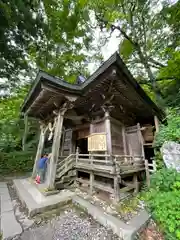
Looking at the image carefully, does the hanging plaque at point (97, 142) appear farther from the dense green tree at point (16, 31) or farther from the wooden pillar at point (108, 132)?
the dense green tree at point (16, 31)

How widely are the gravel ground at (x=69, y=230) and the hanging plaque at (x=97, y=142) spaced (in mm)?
2448

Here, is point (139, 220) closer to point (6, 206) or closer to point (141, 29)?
point (6, 206)

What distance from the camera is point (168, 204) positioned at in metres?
2.97

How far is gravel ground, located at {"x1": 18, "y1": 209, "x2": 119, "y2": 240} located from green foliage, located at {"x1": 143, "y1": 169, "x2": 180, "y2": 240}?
1.15 m

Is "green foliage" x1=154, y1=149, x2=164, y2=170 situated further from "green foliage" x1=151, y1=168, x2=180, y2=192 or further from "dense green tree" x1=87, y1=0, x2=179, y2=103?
"dense green tree" x1=87, y1=0, x2=179, y2=103

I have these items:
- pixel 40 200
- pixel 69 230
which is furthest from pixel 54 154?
pixel 69 230

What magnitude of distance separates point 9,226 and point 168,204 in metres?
Result: 3.82

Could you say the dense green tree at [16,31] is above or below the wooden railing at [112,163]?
above

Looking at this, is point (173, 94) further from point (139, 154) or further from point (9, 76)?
point (9, 76)

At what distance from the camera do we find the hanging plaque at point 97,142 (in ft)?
17.3

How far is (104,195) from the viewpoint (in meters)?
4.95

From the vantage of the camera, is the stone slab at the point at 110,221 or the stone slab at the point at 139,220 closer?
the stone slab at the point at 110,221

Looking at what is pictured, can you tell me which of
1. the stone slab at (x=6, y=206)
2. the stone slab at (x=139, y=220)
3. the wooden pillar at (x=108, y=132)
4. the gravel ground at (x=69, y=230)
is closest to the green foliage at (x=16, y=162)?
the stone slab at (x=6, y=206)

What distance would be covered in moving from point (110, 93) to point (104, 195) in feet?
13.2
